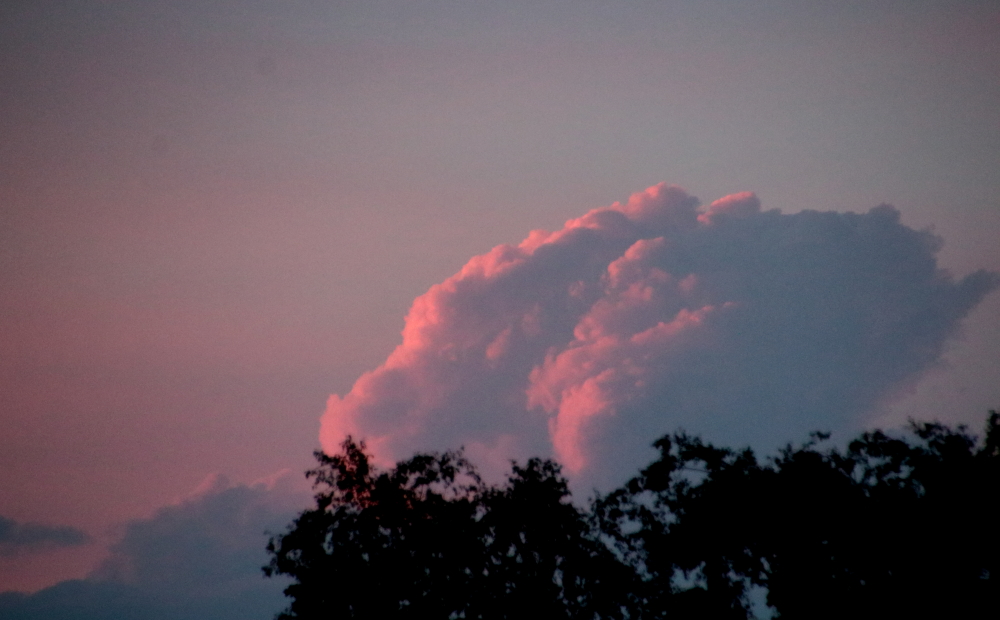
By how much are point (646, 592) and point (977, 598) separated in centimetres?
1375

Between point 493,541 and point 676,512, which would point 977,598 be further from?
point 493,541

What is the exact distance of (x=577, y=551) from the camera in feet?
124

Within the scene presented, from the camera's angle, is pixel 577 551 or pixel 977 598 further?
pixel 577 551

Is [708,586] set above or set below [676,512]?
below

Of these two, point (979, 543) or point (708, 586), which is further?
point (708, 586)

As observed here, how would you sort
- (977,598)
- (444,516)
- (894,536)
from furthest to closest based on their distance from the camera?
(444,516), (894,536), (977,598)

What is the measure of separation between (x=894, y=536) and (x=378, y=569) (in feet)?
73.5

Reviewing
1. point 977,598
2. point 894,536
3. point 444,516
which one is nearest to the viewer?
point 977,598

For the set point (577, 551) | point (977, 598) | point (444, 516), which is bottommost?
point (977, 598)

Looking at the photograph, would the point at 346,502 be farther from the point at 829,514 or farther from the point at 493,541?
the point at 829,514

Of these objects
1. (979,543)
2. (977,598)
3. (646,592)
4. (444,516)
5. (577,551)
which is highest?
(444,516)

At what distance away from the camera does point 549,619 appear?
3509 cm

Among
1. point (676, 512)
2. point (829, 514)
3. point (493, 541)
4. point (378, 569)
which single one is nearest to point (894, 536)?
point (829, 514)

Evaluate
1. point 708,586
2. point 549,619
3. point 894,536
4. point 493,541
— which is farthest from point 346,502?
point 894,536
